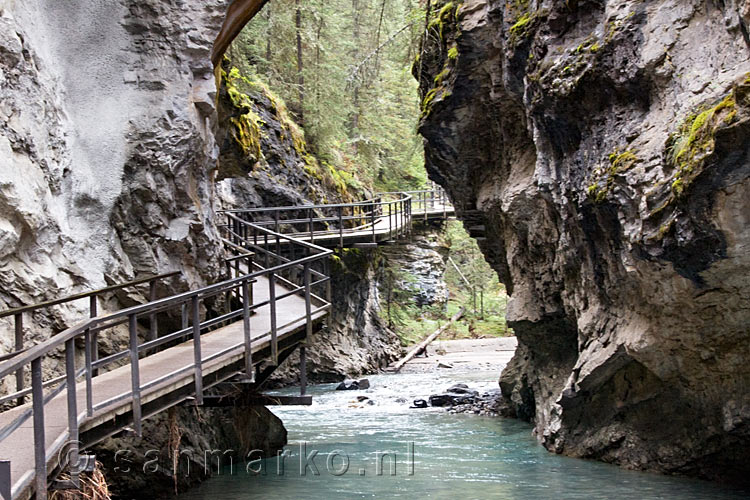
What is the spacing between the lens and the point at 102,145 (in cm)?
1027

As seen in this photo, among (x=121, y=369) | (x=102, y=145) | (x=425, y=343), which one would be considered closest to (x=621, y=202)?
(x=121, y=369)

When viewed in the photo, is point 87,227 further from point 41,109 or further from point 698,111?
point 698,111

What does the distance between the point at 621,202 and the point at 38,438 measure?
Result: 6.72m

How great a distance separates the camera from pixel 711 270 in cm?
820

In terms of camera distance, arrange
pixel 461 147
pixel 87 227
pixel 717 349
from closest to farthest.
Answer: pixel 717 349 → pixel 87 227 → pixel 461 147

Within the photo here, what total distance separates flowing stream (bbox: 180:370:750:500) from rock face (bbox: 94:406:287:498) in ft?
0.82

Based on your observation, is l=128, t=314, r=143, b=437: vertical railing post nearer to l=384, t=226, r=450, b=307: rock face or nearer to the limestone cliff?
the limestone cliff

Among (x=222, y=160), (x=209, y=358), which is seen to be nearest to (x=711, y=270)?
(x=209, y=358)

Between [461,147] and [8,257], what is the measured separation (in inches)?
376

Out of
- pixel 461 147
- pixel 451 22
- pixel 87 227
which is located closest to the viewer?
pixel 87 227

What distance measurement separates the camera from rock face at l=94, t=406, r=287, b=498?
30.3ft

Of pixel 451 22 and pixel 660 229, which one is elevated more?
pixel 451 22

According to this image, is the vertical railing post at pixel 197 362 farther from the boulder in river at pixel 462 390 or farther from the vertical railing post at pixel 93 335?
the boulder in river at pixel 462 390

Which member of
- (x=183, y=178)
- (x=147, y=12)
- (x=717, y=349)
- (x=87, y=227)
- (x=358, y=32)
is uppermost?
(x=358, y=32)
